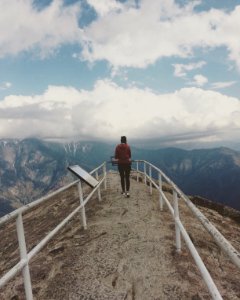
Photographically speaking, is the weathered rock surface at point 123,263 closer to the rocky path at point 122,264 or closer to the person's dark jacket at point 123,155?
the rocky path at point 122,264

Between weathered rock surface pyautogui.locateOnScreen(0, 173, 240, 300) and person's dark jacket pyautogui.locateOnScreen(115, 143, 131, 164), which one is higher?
person's dark jacket pyautogui.locateOnScreen(115, 143, 131, 164)

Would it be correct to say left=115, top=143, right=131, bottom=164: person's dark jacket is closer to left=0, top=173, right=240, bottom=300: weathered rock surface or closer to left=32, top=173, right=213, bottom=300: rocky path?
left=0, top=173, right=240, bottom=300: weathered rock surface

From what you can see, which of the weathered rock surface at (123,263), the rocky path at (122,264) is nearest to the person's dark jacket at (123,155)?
the weathered rock surface at (123,263)

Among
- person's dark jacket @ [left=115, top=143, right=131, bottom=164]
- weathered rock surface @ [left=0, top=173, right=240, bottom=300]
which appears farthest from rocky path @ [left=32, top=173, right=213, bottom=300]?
person's dark jacket @ [left=115, top=143, right=131, bottom=164]

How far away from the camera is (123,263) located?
749 centimetres

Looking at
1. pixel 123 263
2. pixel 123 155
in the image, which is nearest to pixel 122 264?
pixel 123 263

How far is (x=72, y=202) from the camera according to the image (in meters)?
16.2

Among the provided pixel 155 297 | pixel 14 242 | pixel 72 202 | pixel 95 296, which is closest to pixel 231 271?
pixel 155 297

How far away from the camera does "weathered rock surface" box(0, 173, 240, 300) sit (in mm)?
6270

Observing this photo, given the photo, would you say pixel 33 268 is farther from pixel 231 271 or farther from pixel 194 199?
pixel 194 199

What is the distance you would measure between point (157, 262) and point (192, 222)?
4.16 meters

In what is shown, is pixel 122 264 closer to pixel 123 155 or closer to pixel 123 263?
pixel 123 263

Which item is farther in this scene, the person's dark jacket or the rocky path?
the person's dark jacket

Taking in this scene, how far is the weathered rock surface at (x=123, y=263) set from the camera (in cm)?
627
